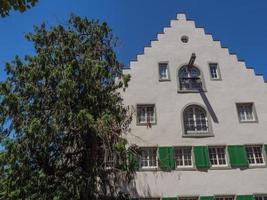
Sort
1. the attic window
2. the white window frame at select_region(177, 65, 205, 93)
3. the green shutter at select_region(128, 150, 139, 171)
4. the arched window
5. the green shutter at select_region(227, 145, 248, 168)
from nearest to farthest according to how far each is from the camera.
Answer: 1. the green shutter at select_region(128, 150, 139, 171)
2. the green shutter at select_region(227, 145, 248, 168)
3. the white window frame at select_region(177, 65, 205, 93)
4. the arched window
5. the attic window

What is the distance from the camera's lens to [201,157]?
20.3 m

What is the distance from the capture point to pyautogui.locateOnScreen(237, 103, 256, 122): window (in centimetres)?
2189

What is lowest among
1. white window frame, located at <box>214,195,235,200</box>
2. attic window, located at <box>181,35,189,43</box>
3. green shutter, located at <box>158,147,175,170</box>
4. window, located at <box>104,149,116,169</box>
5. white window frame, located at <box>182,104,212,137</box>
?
white window frame, located at <box>214,195,235,200</box>

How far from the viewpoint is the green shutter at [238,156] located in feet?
66.3

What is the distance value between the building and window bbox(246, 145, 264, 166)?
0.19 ft

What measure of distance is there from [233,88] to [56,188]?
13.3 metres

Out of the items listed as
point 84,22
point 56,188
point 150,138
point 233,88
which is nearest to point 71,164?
point 56,188

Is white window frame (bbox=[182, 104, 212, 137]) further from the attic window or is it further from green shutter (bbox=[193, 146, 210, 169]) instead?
the attic window

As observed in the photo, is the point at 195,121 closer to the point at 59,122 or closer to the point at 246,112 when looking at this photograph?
the point at 246,112

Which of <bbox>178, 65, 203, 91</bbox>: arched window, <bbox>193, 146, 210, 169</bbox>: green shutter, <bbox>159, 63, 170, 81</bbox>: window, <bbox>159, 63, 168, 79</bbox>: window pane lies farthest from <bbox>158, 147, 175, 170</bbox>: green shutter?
<bbox>159, 63, 168, 79</bbox>: window pane

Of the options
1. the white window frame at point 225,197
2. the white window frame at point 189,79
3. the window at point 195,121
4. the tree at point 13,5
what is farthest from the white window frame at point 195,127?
the tree at point 13,5

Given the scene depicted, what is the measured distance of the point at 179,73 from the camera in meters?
23.1

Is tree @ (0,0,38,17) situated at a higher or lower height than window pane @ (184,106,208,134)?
lower

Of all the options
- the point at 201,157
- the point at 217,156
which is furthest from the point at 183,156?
the point at 217,156
